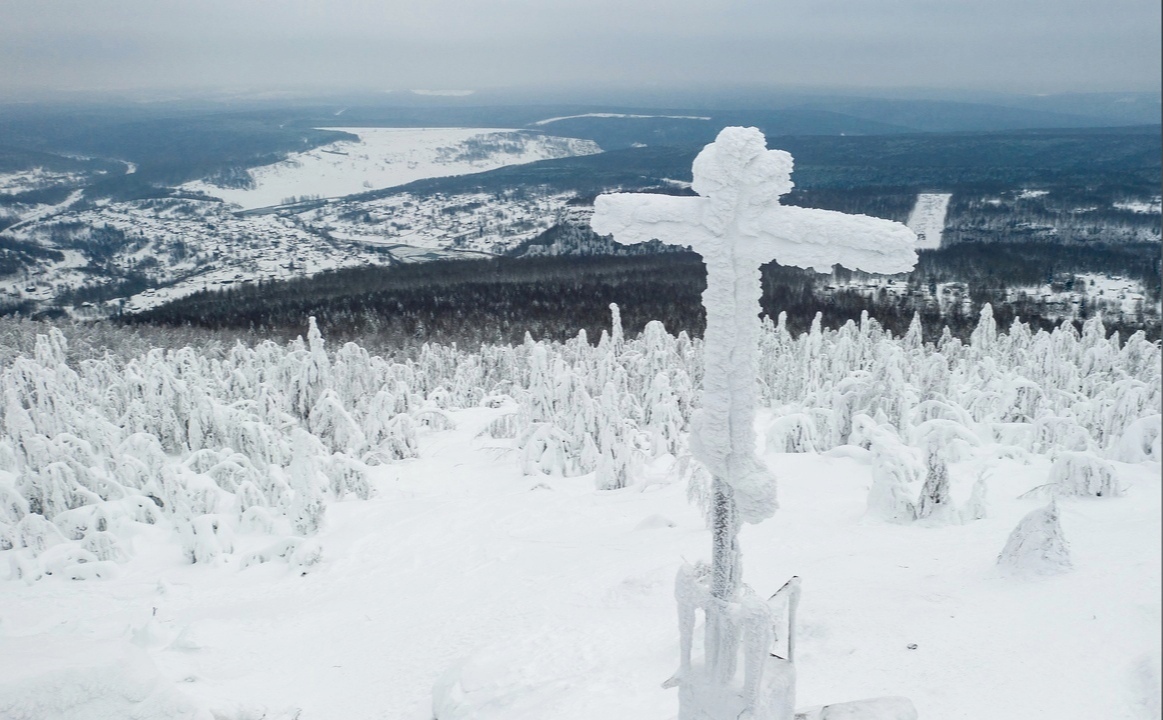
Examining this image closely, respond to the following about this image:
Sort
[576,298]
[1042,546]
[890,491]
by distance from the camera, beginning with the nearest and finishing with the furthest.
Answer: [1042,546], [890,491], [576,298]

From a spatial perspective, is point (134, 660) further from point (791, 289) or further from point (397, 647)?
point (791, 289)

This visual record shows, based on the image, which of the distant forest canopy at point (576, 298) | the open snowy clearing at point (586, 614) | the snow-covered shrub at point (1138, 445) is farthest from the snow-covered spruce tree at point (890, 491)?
the distant forest canopy at point (576, 298)

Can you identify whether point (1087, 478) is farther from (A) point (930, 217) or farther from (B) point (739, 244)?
(A) point (930, 217)

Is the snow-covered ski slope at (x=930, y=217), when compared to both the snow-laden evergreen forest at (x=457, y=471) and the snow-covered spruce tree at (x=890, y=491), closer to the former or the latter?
the snow-laden evergreen forest at (x=457, y=471)

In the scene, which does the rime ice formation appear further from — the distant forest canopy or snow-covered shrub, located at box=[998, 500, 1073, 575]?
the distant forest canopy

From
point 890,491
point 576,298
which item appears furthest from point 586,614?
point 576,298

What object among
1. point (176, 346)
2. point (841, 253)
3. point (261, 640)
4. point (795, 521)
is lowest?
point (176, 346)


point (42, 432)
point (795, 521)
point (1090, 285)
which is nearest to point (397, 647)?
point (795, 521)
